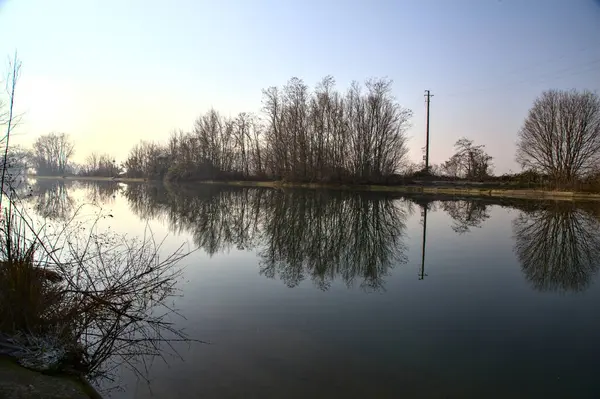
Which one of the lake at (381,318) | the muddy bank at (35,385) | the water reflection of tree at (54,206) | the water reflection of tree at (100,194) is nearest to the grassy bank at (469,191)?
the water reflection of tree at (100,194)

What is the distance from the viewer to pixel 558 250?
39.8ft

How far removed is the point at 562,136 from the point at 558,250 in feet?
111

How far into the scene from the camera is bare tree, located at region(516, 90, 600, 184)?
122ft

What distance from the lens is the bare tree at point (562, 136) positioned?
122 ft

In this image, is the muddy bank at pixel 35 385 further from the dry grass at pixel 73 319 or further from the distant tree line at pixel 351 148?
the distant tree line at pixel 351 148

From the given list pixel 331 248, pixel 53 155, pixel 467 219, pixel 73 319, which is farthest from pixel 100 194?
pixel 53 155

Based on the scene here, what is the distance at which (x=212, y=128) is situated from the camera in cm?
7206

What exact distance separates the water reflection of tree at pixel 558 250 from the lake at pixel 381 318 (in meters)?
0.07

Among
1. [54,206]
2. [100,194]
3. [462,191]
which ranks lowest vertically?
[54,206]

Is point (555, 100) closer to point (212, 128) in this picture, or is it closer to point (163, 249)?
point (163, 249)

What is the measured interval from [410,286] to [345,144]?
44491 mm

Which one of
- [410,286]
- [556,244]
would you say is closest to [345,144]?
[556,244]

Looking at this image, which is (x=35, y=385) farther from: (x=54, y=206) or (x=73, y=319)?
(x=54, y=206)

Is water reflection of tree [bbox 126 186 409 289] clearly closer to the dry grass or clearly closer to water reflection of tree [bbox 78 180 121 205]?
the dry grass
